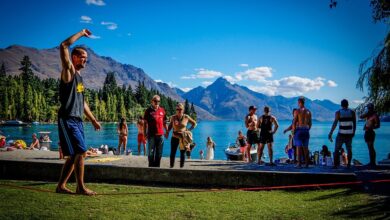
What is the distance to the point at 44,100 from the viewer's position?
5236 inches

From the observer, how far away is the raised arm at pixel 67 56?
478 centimetres

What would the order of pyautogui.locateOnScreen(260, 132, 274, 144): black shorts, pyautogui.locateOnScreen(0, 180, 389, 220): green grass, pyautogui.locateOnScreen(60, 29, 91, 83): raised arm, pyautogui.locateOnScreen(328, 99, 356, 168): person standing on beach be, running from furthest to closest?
1. pyautogui.locateOnScreen(260, 132, 274, 144): black shorts
2. pyautogui.locateOnScreen(328, 99, 356, 168): person standing on beach
3. pyautogui.locateOnScreen(0, 180, 389, 220): green grass
4. pyautogui.locateOnScreen(60, 29, 91, 83): raised arm

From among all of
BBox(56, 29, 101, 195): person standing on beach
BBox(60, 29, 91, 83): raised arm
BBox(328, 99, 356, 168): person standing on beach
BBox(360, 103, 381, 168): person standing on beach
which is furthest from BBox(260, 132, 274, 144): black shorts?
BBox(60, 29, 91, 83): raised arm

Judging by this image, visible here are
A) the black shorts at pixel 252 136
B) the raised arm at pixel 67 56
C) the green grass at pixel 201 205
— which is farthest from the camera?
the black shorts at pixel 252 136

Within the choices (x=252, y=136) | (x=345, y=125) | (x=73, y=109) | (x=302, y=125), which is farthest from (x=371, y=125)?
(x=73, y=109)

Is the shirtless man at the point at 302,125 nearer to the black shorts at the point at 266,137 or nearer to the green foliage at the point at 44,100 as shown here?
the black shorts at the point at 266,137

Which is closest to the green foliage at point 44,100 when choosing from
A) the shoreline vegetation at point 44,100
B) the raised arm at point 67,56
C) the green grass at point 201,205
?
the shoreline vegetation at point 44,100

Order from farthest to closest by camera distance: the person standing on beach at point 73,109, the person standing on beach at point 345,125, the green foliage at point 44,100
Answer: the green foliage at point 44,100 < the person standing on beach at point 345,125 < the person standing on beach at point 73,109

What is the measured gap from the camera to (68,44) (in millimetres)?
4801

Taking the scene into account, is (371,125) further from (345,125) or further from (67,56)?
(67,56)

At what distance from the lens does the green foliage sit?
400ft

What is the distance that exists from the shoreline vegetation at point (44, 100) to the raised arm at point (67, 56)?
121445mm

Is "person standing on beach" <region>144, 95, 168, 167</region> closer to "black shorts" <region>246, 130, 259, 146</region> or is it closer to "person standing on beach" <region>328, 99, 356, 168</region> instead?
"black shorts" <region>246, 130, 259, 146</region>

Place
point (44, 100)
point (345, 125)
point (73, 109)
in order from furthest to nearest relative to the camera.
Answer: point (44, 100)
point (345, 125)
point (73, 109)
